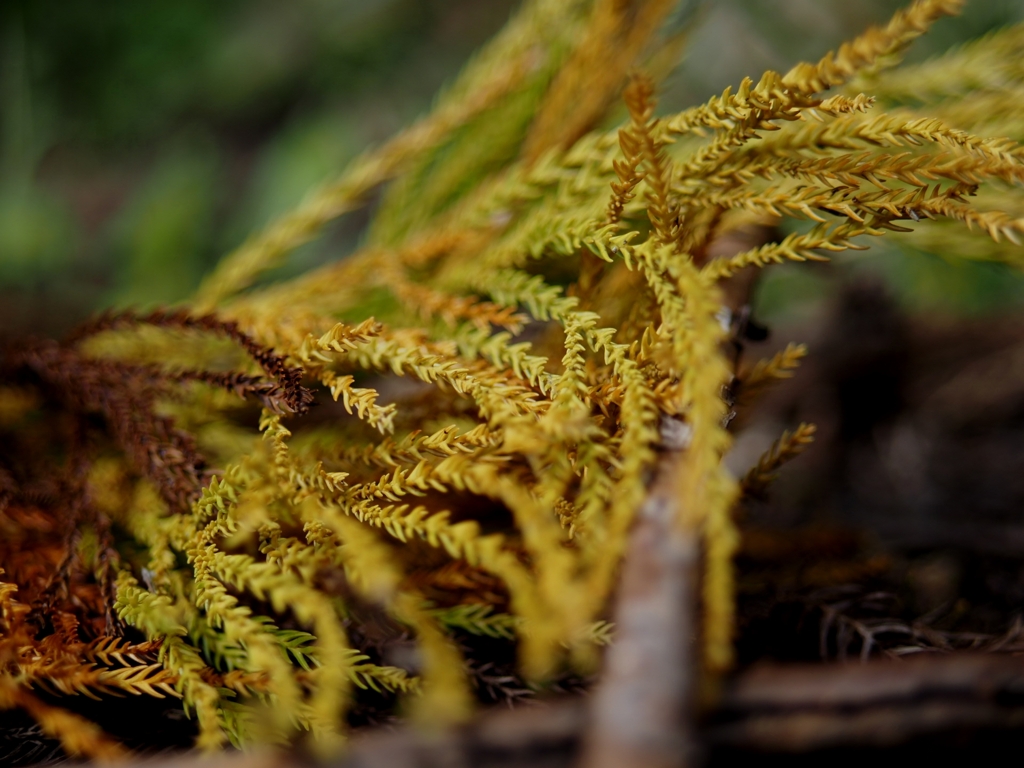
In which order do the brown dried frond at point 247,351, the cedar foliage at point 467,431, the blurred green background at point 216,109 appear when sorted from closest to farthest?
the cedar foliage at point 467,431
the brown dried frond at point 247,351
the blurred green background at point 216,109

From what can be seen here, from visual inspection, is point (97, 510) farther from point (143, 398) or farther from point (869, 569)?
point (869, 569)

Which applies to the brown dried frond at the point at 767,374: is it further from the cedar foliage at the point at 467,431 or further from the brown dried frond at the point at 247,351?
the brown dried frond at the point at 247,351

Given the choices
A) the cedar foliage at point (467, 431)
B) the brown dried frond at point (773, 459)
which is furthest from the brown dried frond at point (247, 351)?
the brown dried frond at point (773, 459)

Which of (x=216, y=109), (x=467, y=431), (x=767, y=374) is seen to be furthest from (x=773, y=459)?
(x=216, y=109)

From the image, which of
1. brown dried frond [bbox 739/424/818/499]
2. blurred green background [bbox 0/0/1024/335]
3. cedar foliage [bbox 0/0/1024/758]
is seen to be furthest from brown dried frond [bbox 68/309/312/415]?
blurred green background [bbox 0/0/1024/335]

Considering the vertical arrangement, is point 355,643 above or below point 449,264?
below

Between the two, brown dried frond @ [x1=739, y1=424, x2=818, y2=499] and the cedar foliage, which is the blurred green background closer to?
the cedar foliage

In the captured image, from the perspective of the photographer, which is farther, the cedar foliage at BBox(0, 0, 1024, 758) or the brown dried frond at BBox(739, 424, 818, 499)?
the brown dried frond at BBox(739, 424, 818, 499)

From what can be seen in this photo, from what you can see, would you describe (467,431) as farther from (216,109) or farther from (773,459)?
(216,109)

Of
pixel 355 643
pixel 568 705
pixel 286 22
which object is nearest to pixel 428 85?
pixel 286 22
